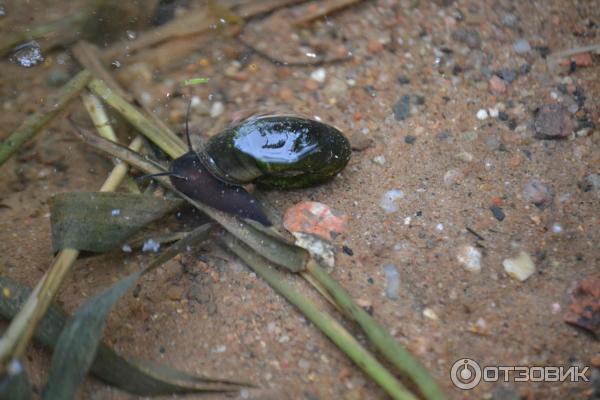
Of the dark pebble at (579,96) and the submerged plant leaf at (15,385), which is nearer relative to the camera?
the submerged plant leaf at (15,385)

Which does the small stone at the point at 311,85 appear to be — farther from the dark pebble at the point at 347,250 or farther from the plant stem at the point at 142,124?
the dark pebble at the point at 347,250

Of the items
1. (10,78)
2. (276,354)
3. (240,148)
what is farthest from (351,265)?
(10,78)

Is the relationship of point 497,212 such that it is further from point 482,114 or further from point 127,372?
point 127,372

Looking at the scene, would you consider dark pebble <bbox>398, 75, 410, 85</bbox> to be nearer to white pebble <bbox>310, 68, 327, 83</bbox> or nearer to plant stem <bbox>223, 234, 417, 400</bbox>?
A: white pebble <bbox>310, 68, 327, 83</bbox>

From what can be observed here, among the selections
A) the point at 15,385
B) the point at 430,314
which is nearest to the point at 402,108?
the point at 430,314

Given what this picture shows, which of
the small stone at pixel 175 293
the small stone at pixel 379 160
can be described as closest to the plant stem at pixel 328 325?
the small stone at pixel 175 293
